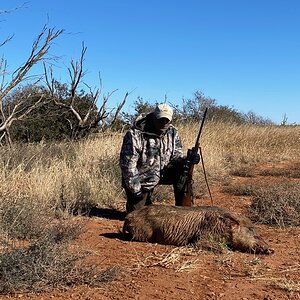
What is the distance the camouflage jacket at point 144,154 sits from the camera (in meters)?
6.38

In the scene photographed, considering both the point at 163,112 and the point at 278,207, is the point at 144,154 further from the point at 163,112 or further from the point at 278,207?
the point at 278,207

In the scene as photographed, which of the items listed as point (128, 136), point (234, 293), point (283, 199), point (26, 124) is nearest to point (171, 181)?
point (128, 136)

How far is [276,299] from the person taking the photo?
11.8 feet

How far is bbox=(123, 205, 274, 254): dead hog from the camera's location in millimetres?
4922

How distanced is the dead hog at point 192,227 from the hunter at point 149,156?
983 millimetres

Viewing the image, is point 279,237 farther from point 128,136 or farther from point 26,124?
point 26,124

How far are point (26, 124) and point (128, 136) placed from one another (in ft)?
25.8

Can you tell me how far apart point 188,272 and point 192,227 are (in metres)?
1.00

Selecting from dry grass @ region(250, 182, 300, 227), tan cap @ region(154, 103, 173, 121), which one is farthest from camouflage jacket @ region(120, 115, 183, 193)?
dry grass @ region(250, 182, 300, 227)

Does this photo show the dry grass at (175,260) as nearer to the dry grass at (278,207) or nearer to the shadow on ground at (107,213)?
the dry grass at (278,207)

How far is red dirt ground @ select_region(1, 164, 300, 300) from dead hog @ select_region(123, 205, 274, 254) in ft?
0.40

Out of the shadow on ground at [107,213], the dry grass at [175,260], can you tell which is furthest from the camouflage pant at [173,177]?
the dry grass at [175,260]

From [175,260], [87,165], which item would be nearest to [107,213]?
[87,165]

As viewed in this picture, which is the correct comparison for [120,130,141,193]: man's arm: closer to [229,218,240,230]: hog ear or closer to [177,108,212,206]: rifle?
[177,108,212,206]: rifle
